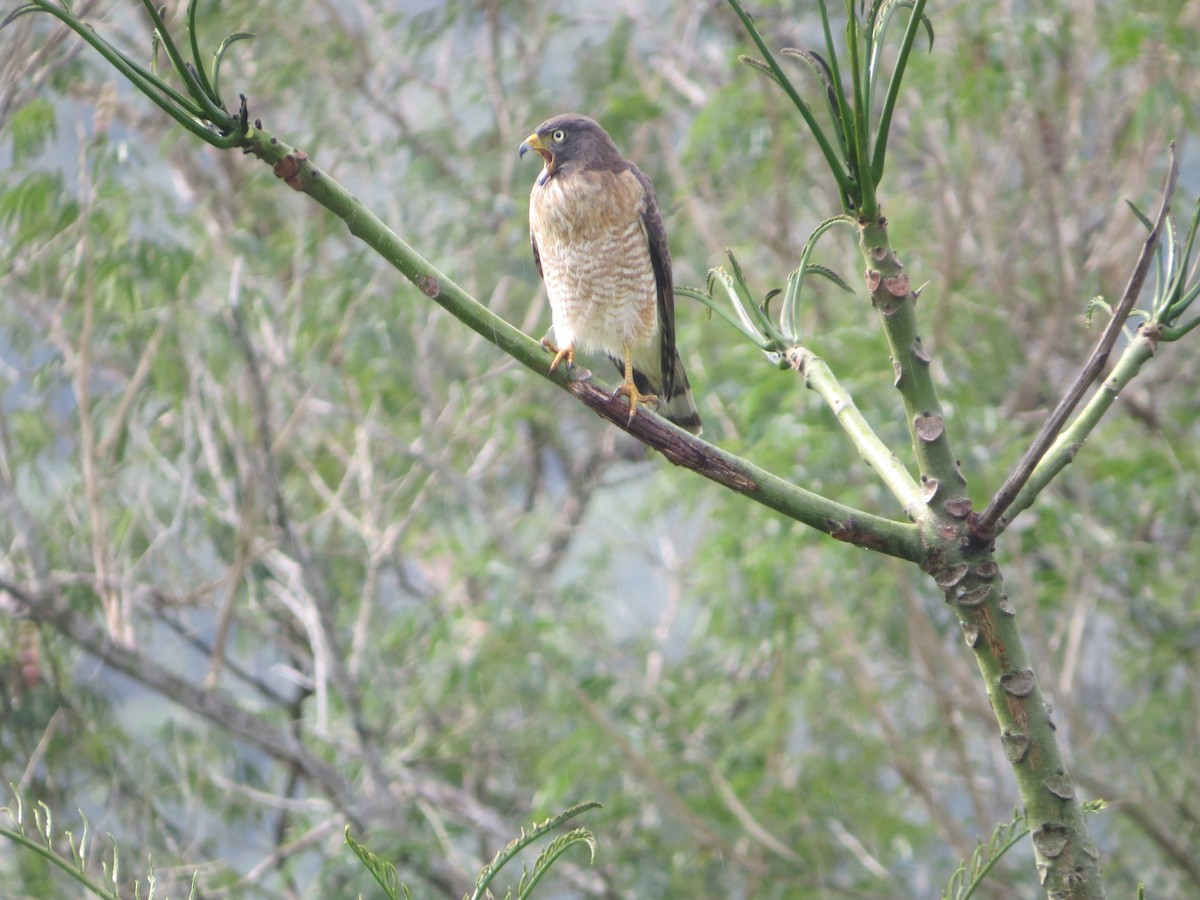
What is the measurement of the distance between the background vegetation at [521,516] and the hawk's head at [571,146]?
1.16m

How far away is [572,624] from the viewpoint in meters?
6.58

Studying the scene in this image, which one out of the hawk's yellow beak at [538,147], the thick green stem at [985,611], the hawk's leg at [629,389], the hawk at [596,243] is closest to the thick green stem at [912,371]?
the thick green stem at [985,611]

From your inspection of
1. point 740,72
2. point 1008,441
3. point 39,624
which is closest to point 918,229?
point 740,72

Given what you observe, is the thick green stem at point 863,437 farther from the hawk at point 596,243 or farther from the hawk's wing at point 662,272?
the hawk's wing at point 662,272

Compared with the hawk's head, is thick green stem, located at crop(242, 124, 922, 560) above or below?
below

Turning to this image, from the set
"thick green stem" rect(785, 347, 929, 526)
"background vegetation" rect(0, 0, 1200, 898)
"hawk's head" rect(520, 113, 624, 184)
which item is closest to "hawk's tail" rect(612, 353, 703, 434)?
"background vegetation" rect(0, 0, 1200, 898)

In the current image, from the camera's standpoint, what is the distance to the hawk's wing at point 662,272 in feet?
13.4

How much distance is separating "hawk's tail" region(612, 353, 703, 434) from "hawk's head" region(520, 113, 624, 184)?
67 centimetres

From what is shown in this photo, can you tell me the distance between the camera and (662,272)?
13.5 feet

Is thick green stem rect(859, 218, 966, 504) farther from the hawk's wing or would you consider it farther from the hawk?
the hawk's wing

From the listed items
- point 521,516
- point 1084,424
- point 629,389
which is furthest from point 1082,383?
point 521,516

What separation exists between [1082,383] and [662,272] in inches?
109

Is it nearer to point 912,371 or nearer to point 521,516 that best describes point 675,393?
point 912,371

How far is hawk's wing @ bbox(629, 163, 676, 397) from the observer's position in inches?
160
